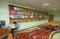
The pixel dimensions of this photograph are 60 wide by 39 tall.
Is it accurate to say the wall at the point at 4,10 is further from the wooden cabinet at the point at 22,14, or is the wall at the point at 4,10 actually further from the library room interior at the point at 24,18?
the wooden cabinet at the point at 22,14

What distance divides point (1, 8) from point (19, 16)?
281 cm

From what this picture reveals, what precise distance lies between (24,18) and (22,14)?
581 mm

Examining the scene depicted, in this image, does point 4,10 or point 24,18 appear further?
point 24,18

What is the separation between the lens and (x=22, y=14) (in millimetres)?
10141

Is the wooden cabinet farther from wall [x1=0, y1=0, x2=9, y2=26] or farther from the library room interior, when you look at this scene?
wall [x1=0, y1=0, x2=9, y2=26]

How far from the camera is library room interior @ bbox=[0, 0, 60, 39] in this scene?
7.19m

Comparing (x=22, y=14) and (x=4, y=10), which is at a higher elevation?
(x=4, y=10)

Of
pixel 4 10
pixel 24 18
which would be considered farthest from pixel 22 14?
pixel 4 10

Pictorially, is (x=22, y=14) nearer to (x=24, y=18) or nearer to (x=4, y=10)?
(x=24, y=18)

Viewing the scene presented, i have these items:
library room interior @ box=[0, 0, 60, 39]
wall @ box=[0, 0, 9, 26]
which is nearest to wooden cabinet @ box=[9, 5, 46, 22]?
library room interior @ box=[0, 0, 60, 39]

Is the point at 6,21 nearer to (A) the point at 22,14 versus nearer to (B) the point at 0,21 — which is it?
(B) the point at 0,21

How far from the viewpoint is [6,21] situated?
303 inches

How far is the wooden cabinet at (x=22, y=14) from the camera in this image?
8.85 m

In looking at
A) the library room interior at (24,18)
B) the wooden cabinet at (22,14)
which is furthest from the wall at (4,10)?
the wooden cabinet at (22,14)
